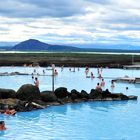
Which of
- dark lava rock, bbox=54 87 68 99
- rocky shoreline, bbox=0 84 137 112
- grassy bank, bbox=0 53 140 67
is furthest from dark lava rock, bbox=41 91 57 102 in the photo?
grassy bank, bbox=0 53 140 67

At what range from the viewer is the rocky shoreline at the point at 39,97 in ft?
112

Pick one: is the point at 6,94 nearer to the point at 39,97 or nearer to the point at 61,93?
the point at 39,97

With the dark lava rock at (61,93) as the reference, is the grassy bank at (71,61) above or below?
above

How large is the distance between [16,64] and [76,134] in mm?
83624

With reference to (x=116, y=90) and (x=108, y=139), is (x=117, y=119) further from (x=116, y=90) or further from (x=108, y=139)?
(x=116, y=90)

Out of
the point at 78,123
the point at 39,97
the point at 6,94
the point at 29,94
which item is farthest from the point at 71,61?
the point at 78,123

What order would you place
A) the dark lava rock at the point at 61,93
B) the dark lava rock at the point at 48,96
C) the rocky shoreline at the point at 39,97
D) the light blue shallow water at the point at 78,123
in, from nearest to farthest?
the light blue shallow water at the point at 78,123 < the rocky shoreline at the point at 39,97 < the dark lava rock at the point at 48,96 < the dark lava rock at the point at 61,93

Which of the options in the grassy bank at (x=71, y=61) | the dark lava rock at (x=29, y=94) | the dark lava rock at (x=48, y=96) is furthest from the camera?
the grassy bank at (x=71, y=61)

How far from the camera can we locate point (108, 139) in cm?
2459

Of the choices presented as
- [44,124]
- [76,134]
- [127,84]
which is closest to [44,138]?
[76,134]

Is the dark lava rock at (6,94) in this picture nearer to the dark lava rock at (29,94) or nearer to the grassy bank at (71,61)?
the dark lava rock at (29,94)

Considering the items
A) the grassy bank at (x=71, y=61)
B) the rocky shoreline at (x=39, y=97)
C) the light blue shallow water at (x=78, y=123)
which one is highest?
the grassy bank at (x=71, y=61)

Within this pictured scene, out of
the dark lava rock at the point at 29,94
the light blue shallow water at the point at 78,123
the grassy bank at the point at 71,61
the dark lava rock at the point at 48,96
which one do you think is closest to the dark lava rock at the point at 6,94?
the dark lava rock at the point at 29,94

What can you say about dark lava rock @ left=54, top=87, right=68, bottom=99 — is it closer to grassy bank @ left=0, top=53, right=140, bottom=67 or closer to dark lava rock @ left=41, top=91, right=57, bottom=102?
dark lava rock @ left=41, top=91, right=57, bottom=102
